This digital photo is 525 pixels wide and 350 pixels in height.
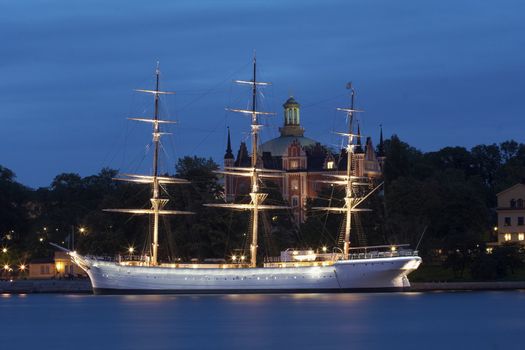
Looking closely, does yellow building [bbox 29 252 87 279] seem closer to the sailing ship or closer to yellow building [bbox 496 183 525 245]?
the sailing ship

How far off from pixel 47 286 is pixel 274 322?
5423cm

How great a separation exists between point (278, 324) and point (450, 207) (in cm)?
5433

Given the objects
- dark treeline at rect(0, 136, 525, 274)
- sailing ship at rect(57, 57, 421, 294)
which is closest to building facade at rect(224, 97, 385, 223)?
dark treeline at rect(0, 136, 525, 274)

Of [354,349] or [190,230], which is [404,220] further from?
[354,349]

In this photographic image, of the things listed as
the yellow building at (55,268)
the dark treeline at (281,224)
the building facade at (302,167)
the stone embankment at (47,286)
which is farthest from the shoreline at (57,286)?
the building facade at (302,167)

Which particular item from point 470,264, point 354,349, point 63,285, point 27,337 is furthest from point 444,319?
point 63,285

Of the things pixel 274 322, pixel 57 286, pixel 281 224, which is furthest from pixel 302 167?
pixel 274 322

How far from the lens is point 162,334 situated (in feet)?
273

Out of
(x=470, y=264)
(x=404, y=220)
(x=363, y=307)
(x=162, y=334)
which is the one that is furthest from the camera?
(x=404, y=220)

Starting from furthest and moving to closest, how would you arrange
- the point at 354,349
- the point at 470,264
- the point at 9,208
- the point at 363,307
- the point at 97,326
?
1. the point at 9,208
2. the point at 470,264
3. the point at 363,307
4. the point at 97,326
5. the point at 354,349

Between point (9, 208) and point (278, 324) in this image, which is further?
point (9, 208)

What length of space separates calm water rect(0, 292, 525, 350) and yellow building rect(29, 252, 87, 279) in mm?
38148

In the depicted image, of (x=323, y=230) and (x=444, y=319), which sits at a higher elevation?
(x=323, y=230)

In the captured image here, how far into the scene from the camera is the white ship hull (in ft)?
397
